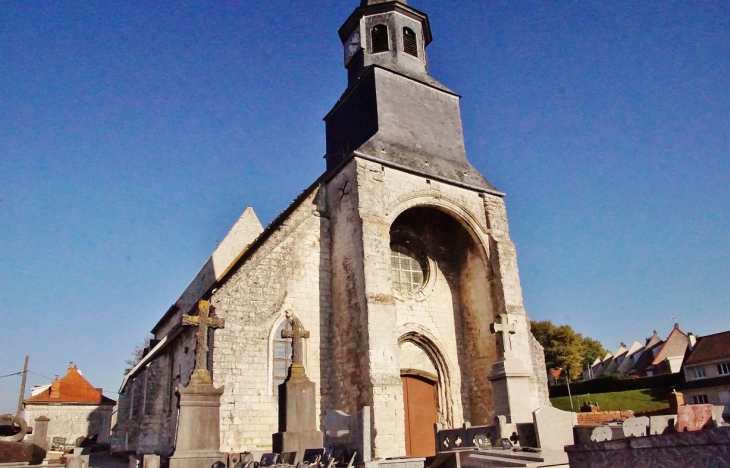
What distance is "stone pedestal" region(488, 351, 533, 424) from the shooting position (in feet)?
30.5

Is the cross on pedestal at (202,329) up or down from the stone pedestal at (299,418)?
up

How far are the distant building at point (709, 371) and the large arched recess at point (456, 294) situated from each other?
61.7ft

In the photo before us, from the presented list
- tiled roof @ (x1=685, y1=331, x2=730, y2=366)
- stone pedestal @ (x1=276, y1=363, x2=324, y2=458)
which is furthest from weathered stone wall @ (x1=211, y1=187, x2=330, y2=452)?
tiled roof @ (x1=685, y1=331, x2=730, y2=366)

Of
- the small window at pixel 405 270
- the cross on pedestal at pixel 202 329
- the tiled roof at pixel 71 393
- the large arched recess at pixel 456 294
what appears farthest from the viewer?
the tiled roof at pixel 71 393

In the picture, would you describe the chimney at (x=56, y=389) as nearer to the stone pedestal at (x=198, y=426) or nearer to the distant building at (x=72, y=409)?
the distant building at (x=72, y=409)

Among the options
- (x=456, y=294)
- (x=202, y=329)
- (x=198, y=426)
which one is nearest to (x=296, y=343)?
(x=202, y=329)

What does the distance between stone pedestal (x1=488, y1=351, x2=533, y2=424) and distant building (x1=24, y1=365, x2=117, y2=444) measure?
86.9ft

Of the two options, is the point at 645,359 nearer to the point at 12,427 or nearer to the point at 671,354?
the point at 671,354

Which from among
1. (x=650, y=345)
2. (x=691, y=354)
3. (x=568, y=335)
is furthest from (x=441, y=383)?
(x=650, y=345)

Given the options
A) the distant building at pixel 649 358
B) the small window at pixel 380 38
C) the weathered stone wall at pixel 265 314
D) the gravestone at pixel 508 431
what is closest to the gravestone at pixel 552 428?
the gravestone at pixel 508 431

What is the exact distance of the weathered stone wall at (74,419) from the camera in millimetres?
28891

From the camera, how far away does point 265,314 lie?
37.9 feet

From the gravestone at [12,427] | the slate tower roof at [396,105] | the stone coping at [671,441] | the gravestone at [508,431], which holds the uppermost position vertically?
the slate tower roof at [396,105]

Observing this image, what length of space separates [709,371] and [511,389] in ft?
81.7
